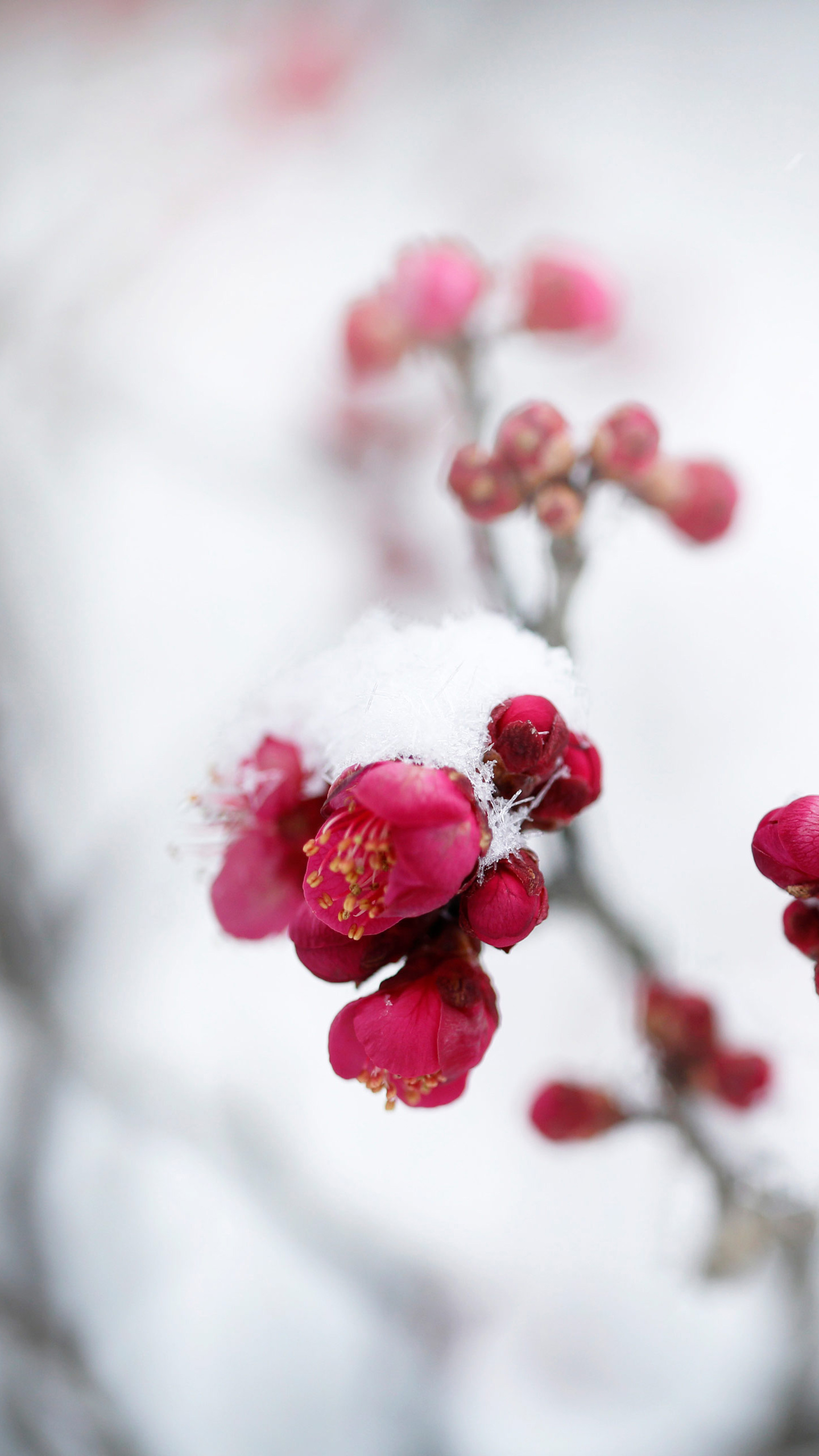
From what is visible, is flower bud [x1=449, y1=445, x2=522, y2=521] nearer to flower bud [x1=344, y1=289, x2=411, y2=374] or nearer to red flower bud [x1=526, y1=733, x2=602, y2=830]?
red flower bud [x1=526, y1=733, x2=602, y2=830]

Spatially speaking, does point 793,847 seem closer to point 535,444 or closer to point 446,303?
point 535,444

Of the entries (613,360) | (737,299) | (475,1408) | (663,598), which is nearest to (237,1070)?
(475,1408)

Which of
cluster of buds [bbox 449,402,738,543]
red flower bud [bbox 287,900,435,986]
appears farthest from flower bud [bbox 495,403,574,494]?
red flower bud [bbox 287,900,435,986]

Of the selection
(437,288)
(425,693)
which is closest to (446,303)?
(437,288)

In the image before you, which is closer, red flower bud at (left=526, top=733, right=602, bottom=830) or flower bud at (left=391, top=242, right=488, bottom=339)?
red flower bud at (left=526, top=733, right=602, bottom=830)

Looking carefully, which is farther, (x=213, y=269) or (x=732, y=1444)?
(x=213, y=269)

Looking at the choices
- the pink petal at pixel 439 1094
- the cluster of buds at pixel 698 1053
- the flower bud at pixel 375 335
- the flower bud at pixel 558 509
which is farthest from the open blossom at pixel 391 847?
the flower bud at pixel 375 335

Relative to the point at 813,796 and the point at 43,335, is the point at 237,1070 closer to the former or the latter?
the point at 813,796

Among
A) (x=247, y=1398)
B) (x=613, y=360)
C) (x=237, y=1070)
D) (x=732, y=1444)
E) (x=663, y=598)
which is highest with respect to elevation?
(x=613, y=360)

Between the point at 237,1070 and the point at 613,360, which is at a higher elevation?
the point at 613,360
